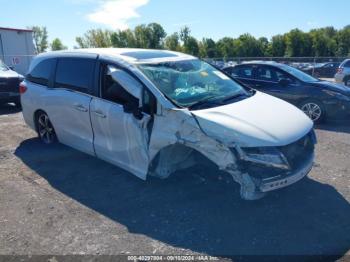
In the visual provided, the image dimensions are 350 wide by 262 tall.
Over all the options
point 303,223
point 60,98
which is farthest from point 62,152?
point 303,223

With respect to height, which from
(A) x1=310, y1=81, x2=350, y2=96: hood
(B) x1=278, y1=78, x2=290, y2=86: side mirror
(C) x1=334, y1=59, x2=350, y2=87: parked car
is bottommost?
(C) x1=334, y1=59, x2=350, y2=87: parked car

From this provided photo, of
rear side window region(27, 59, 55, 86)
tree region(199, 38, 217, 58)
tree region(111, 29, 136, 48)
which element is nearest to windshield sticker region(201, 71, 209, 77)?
rear side window region(27, 59, 55, 86)

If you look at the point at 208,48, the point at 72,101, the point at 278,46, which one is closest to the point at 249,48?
the point at 278,46

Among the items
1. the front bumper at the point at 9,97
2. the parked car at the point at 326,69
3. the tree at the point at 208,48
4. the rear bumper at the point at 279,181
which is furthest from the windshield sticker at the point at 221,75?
the tree at the point at 208,48

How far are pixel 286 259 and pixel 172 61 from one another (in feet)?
9.82

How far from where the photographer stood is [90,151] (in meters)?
5.21

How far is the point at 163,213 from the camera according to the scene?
13.1 ft

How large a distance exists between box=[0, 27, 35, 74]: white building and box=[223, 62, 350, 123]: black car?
18.3 metres

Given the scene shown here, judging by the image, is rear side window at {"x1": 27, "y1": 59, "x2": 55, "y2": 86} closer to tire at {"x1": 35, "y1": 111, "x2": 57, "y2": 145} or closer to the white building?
tire at {"x1": 35, "y1": 111, "x2": 57, "y2": 145}

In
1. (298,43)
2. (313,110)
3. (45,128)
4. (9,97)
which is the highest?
(45,128)

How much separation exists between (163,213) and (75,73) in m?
2.63

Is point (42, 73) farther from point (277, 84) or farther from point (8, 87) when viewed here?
point (277, 84)

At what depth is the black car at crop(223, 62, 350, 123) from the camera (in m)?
8.15

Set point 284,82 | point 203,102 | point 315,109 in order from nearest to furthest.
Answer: point 203,102, point 315,109, point 284,82
